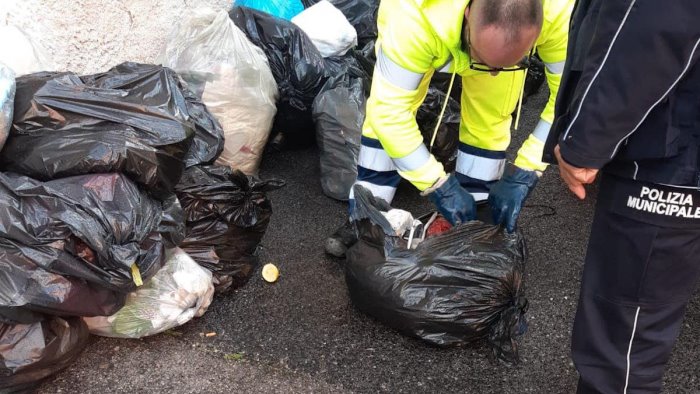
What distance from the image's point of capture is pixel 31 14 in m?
2.73

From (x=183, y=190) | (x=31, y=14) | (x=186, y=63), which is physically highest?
(x=31, y=14)

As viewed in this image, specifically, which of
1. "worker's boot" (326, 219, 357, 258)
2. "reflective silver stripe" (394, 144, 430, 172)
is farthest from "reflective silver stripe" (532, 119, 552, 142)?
"worker's boot" (326, 219, 357, 258)

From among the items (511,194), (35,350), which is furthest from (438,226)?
(35,350)

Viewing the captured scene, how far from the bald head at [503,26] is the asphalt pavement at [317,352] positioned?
1.06 metres

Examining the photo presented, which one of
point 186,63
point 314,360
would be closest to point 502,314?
point 314,360

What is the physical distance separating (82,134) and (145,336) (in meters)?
0.73

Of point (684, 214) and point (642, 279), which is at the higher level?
point (684, 214)

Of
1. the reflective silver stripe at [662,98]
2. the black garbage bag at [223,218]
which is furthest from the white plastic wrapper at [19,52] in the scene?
the reflective silver stripe at [662,98]

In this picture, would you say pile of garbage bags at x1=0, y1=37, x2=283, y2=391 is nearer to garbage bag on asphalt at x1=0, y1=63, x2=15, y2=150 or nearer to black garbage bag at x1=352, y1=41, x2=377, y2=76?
garbage bag on asphalt at x1=0, y1=63, x2=15, y2=150

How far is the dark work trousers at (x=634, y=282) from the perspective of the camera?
5.12 feet

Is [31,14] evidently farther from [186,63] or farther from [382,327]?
[382,327]

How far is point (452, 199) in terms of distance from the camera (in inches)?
93.5

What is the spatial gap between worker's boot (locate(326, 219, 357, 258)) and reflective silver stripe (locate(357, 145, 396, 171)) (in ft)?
0.97

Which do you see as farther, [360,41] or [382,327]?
[360,41]
